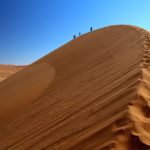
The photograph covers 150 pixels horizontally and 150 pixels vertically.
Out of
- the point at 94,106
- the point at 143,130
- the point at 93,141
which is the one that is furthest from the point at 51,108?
the point at 143,130

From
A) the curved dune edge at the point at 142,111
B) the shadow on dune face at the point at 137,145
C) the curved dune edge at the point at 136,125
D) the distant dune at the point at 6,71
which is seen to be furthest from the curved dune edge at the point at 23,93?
the distant dune at the point at 6,71

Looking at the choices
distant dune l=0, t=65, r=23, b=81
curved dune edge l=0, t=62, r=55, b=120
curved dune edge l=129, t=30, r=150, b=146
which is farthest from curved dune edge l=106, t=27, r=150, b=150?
distant dune l=0, t=65, r=23, b=81

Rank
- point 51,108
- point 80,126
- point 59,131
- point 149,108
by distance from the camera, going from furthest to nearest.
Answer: point 51,108 → point 59,131 → point 80,126 → point 149,108

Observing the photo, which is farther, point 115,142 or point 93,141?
point 93,141

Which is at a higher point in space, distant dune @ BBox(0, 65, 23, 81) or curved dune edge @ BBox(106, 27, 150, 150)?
curved dune edge @ BBox(106, 27, 150, 150)

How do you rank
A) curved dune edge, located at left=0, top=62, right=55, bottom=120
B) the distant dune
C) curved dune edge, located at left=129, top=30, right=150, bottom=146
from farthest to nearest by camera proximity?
the distant dune < curved dune edge, located at left=0, top=62, right=55, bottom=120 < curved dune edge, located at left=129, top=30, right=150, bottom=146

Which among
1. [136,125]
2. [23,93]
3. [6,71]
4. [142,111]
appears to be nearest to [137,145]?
[136,125]

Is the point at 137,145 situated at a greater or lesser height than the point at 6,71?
greater

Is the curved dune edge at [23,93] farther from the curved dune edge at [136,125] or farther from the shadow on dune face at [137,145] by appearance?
the shadow on dune face at [137,145]

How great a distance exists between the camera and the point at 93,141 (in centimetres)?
295

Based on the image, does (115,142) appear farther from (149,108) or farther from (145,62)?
(145,62)

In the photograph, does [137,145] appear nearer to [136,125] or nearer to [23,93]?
[136,125]

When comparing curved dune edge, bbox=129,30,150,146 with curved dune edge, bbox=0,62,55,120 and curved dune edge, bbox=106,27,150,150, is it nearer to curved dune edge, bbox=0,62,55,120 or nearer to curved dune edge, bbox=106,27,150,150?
curved dune edge, bbox=106,27,150,150

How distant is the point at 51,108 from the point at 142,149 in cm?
331
